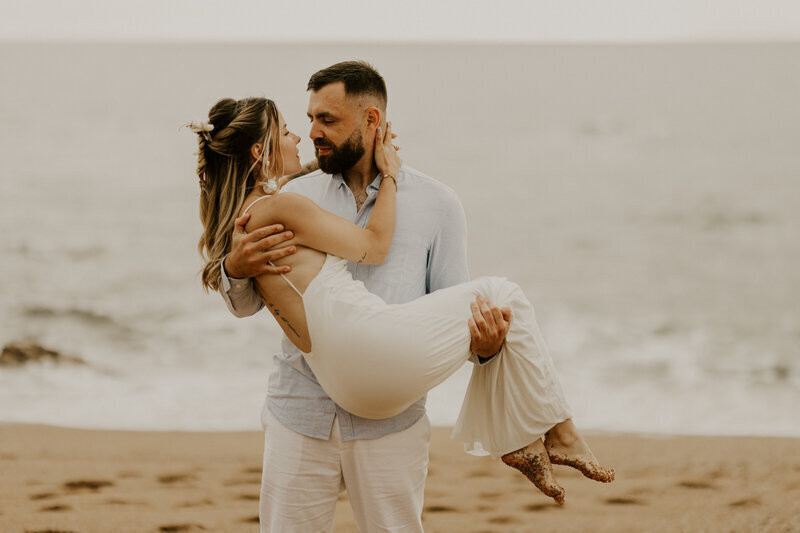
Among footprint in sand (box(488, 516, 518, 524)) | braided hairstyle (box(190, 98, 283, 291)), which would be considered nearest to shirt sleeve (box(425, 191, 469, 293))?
braided hairstyle (box(190, 98, 283, 291))

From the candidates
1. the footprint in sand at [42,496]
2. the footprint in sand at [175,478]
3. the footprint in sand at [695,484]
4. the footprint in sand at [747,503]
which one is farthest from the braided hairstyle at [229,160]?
the footprint in sand at [695,484]

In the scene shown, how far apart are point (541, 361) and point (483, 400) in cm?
22

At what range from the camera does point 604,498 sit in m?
5.16

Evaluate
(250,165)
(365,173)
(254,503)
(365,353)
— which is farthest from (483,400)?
(254,503)

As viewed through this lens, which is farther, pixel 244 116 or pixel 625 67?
pixel 625 67

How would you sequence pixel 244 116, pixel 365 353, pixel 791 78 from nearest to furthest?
1. pixel 365 353
2. pixel 244 116
3. pixel 791 78

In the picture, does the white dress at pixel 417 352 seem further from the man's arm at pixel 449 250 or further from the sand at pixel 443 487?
the sand at pixel 443 487

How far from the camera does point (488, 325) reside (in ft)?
7.18

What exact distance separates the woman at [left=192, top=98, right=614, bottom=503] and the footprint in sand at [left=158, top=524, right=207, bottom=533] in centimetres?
261

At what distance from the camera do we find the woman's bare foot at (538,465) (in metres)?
2.25

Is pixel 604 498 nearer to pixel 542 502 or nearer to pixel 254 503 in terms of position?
pixel 542 502

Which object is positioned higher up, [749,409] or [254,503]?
[749,409]

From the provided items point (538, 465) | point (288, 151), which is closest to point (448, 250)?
point (288, 151)

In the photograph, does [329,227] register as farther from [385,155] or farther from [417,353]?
[417,353]
